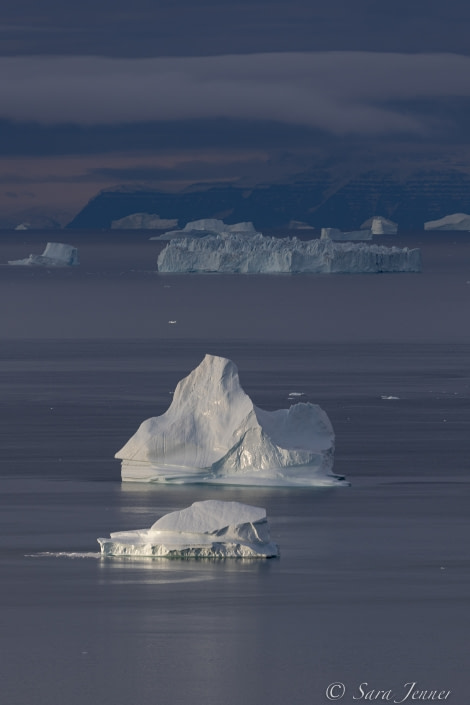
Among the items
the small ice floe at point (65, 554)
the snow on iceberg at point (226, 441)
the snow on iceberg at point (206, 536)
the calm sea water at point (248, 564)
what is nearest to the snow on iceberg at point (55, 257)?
the calm sea water at point (248, 564)

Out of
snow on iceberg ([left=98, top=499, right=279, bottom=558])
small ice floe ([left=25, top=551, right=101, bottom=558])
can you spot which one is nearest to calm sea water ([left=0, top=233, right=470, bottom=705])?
small ice floe ([left=25, top=551, right=101, bottom=558])

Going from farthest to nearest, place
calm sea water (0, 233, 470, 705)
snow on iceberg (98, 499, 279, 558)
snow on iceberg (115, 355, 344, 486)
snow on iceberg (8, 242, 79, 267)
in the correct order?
1. snow on iceberg (8, 242, 79, 267)
2. snow on iceberg (115, 355, 344, 486)
3. snow on iceberg (98, 499, 279, 558)
4. calm sea water (0, 233, 470, 705)

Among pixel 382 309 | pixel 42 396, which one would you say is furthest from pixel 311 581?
pixel 382 309

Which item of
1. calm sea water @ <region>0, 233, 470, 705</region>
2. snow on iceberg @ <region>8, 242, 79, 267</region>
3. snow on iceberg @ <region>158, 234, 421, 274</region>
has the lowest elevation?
calm sea water @ <region>0, 233, 470, 705</region>

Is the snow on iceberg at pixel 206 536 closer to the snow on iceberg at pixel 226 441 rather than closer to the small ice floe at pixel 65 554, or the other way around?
the small ice floe at pixel 65 554

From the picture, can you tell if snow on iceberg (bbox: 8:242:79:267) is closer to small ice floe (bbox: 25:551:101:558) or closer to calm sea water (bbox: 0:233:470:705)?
calm sea water (bbox: 0:233:470:705)

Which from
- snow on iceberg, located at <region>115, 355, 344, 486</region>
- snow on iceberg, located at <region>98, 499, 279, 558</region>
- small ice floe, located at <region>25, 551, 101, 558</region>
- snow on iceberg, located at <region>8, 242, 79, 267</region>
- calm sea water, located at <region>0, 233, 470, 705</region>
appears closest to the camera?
calm sea water, located at <region>0, 233, 470, 705</region>

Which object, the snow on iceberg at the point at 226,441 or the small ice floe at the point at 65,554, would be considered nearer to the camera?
the small ice floe at the point at 65,554
